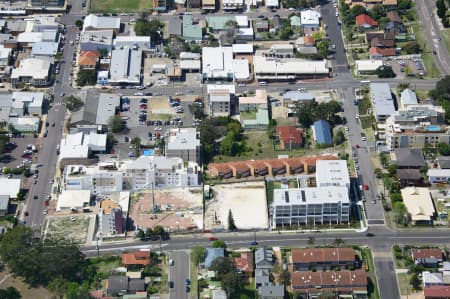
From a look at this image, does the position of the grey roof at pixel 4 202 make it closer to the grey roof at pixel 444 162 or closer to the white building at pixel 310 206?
the white building at pixel 310 206

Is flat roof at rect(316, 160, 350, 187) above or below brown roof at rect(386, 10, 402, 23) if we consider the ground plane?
A: below

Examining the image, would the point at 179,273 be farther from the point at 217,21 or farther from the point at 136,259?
the point at 217,21

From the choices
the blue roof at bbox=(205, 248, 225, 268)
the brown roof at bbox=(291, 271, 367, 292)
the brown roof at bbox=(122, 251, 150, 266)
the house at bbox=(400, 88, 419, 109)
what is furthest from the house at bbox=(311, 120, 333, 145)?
the brown roof at bbox=(122, 251, 150, 266)

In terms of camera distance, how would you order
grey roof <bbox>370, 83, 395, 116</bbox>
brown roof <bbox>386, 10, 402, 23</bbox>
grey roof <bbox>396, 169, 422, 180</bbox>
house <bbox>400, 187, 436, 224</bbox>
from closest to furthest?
house <bbox>400, 187, 436, 224</bbox>
grey roof <bbox>396, 169, 422, 180</bbox>
grey roof <bbox>370, 83, 395, 116</bbox>
brown roof <bbox>386, 10, 402, 23</bbox>

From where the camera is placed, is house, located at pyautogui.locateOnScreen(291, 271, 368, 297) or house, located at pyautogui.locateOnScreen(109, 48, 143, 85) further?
house, located at pyautogui.locateOnScreen(109, 48, 143, 85)

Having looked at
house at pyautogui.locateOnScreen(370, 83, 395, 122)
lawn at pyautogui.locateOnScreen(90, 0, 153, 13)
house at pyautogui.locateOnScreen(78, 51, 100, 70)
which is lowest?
house at pyautogui.locateOnScreen(370, 83, 395, 122)

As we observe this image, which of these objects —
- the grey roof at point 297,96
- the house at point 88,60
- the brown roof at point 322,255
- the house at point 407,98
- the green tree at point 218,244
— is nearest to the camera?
the brown roof at point 322,255

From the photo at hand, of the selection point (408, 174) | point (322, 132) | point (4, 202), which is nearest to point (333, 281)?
point (408, 174)

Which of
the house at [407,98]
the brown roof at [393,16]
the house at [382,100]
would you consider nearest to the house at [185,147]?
the house at [382,100]

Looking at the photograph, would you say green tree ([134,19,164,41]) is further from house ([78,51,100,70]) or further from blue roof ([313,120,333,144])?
blue roof ([313,120,333,144])
